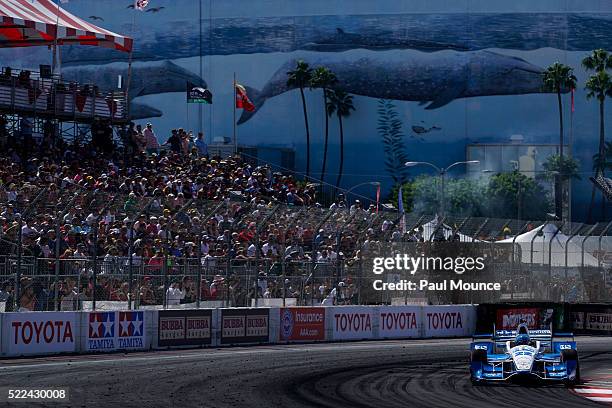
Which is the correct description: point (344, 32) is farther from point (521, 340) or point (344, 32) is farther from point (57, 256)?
point (521, 340)

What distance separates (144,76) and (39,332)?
2743 inches

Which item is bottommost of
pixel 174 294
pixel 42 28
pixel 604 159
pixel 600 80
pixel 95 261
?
pixel 174 294

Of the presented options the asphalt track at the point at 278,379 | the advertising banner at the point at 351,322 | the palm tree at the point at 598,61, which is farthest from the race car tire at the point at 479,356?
the palm tree at the point at 598,61

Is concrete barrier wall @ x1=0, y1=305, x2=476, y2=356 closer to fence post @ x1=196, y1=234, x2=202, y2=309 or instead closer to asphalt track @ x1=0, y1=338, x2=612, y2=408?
fence post @ x1=196, y1=234, x2=202, y2=309

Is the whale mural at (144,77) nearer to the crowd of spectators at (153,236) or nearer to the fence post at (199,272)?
the crowd of spectators at (153,236)

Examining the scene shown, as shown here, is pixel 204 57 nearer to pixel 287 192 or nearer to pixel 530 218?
pixel 530 218

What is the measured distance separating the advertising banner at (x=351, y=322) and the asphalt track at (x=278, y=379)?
12.1ft

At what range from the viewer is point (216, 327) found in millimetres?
28609

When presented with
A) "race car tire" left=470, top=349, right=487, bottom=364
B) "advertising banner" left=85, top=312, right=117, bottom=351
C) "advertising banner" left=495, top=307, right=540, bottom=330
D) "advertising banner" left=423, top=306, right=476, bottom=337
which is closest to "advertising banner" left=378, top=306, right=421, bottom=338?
"advertising banner" left=423, top=306, right=476, bottom=337

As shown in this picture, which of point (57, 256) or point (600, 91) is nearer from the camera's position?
point (57, 256)

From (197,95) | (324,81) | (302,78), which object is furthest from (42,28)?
(302,78)

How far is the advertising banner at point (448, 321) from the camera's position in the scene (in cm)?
3425

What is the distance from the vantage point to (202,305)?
28391 mm

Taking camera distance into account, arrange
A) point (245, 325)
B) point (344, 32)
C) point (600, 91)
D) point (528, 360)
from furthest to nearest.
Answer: point (344, 32) < point (600, 91) < point (245, 325) < point (528, 360)
